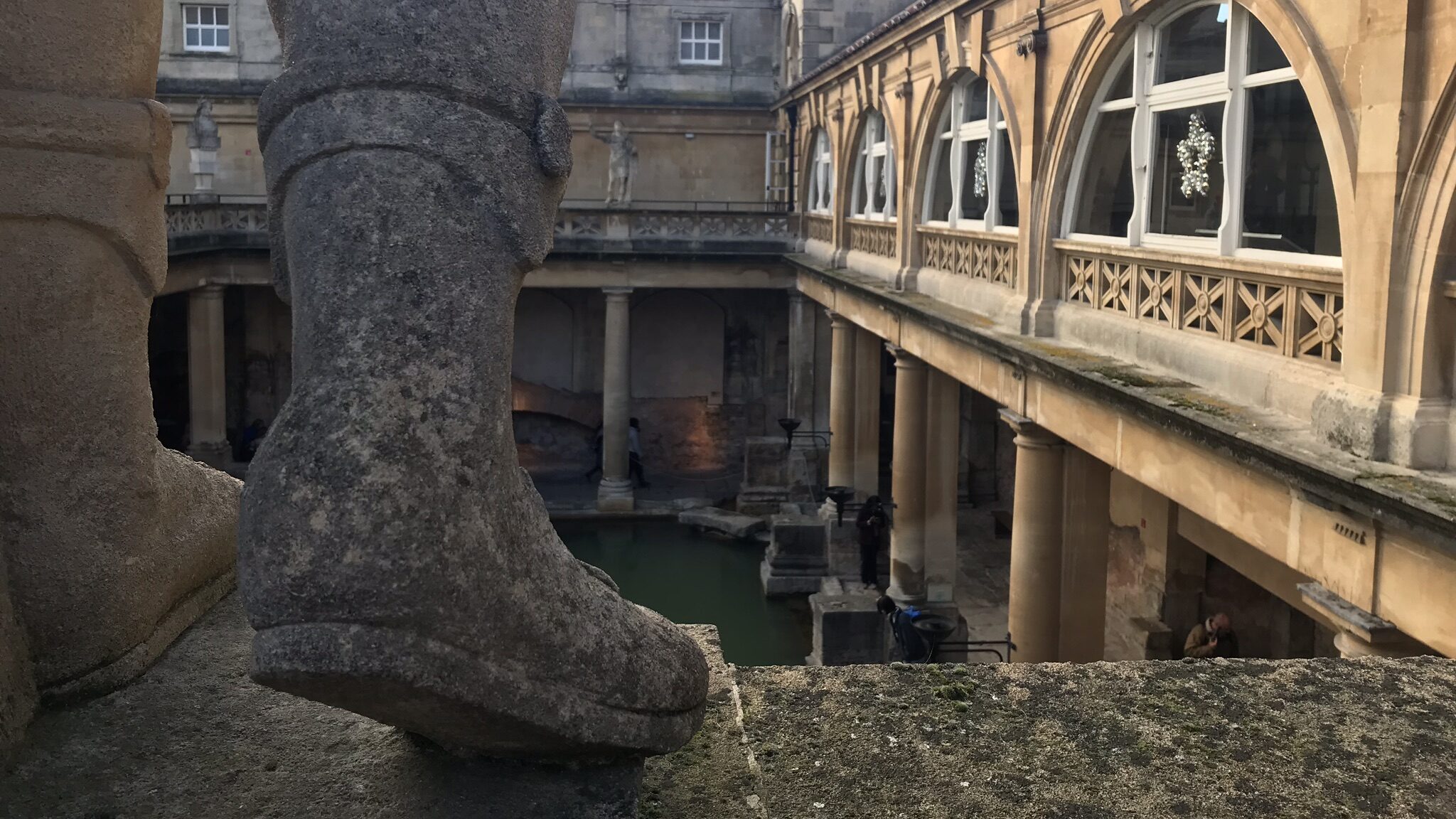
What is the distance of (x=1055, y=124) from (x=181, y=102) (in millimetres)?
23084

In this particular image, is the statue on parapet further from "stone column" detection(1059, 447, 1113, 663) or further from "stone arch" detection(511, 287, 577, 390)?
"stone column" detection(1059, 447, 1113, 663)

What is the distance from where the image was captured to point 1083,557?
10.5m

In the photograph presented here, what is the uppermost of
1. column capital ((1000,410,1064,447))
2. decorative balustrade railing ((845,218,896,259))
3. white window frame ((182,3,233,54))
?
white window frame ((182,3,233,54))

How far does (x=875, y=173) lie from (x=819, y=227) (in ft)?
15.3

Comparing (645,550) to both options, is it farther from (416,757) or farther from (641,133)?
(416,757)

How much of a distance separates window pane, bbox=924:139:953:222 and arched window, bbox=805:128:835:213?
19.8 feet

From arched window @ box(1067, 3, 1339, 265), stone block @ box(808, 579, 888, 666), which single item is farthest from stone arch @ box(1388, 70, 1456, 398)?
stone block @ box(808, 579, 888, 666)

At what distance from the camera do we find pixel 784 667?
3.59 m

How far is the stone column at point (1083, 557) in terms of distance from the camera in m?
10.5

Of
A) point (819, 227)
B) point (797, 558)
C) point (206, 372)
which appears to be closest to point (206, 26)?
point (206, 372)

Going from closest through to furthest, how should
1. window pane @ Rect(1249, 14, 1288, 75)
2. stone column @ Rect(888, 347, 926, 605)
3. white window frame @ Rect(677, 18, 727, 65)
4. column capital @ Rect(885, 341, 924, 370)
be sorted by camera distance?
window pane @ Rect(1249, 14, 1288, 75) < column capital @ Rect(885, 341, 924, 370) < stone column @ Rect(888, 347, 926, 605) < white window frame @ Rect(677, 18, 727, 65)

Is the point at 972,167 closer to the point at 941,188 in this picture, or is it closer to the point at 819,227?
the point at 941,188

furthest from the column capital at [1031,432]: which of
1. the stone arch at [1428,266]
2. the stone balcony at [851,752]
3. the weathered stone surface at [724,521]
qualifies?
the weathered stone surface at [724,521]

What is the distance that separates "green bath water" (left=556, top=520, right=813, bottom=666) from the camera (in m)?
17.4
